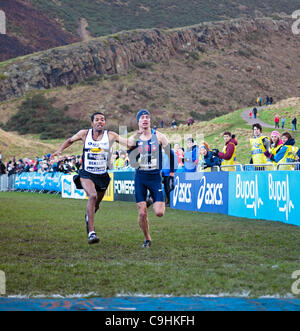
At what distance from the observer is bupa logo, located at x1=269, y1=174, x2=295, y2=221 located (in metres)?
13.8

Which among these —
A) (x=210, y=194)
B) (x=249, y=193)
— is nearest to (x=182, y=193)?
(x=210, y=194)

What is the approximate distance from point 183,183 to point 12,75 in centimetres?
9084

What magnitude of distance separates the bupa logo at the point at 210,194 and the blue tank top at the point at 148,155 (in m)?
7.20

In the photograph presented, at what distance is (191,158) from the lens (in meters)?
19.9

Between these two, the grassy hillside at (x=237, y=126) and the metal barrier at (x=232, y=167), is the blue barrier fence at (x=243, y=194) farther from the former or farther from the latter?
the grassy hillside at (x=237, y=126)

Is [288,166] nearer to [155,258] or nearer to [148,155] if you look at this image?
[148,155]

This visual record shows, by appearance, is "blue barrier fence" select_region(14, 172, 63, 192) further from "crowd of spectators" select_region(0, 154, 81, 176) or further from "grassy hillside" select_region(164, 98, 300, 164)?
"grassy hillside" select_region(164, 98, 300, 164)

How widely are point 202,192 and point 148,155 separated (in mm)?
8563

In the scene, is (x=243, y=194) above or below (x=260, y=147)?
below

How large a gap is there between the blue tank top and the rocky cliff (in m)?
97.3

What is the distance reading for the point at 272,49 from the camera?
13125 centimetres
